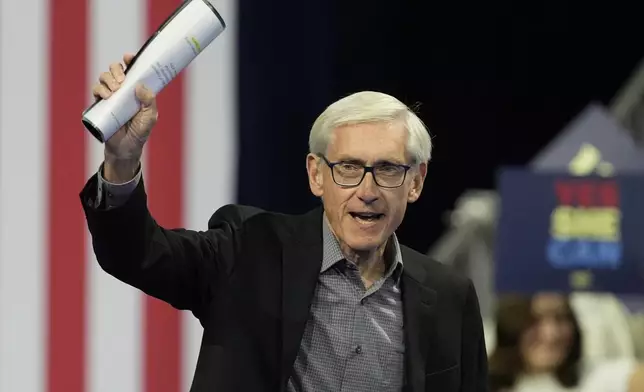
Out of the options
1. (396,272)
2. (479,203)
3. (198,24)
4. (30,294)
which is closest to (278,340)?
(396,272)

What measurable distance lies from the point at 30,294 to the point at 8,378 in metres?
0.19

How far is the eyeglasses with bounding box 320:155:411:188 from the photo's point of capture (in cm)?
138

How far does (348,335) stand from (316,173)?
199mm

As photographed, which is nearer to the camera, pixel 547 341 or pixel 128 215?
pixel 128 215

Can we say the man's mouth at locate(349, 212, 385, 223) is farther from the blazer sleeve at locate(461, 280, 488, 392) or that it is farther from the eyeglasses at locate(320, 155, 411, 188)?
the blazer sleeve at locate(461, 280, 488, 392)

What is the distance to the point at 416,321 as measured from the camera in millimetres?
1424

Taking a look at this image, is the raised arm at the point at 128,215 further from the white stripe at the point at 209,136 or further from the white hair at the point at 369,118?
the white stripe at the point at 209,136

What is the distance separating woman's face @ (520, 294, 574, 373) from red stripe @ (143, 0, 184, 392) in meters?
0.82

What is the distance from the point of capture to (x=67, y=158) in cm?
263

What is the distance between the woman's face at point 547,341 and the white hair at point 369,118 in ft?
5.03

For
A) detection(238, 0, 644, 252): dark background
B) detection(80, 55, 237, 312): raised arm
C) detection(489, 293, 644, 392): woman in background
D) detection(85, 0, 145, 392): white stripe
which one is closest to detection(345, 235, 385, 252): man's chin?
detection(80, 55, 237, 312): raised arm

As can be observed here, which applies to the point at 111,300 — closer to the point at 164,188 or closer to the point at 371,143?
the point at 164,188

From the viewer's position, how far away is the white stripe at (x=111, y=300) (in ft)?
8.73

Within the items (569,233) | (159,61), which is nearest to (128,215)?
(159,61)
